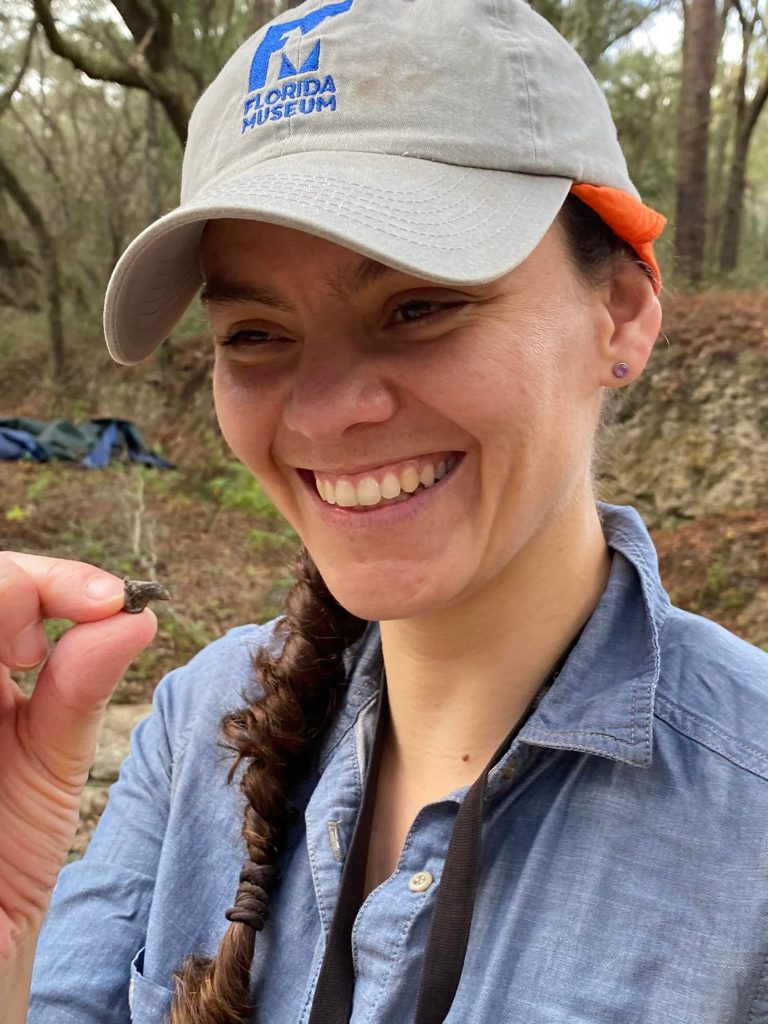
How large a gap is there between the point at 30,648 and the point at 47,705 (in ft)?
0.39

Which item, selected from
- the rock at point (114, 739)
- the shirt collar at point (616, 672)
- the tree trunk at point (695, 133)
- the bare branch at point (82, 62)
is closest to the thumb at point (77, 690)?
the shirt collar at point (616, 672)

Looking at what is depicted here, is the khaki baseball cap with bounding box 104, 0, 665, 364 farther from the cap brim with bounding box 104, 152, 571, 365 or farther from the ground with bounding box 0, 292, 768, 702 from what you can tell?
the ground with bounding box 0, 292, 768, 702

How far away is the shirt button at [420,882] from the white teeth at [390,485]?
0.62 meters

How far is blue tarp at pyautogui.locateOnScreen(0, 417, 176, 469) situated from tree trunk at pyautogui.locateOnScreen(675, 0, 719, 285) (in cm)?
669

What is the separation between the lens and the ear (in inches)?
55.8

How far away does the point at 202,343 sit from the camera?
42.5 feet

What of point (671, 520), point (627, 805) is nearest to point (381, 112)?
point (627, 805)

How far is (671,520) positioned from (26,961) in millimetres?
6881

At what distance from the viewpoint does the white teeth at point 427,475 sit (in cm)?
133

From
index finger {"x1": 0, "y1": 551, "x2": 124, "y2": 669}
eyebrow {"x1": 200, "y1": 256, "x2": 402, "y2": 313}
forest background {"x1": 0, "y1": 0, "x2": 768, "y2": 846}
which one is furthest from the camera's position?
forest background {"x1": 0, "y1": 0, "x2": 768, "y2": 846}

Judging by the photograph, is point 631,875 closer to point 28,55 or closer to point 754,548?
point 754,548

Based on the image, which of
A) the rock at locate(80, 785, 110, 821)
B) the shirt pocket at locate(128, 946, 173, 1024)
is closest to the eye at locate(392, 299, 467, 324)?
the shirt pocket at locate(128, 946, 173, 1024)

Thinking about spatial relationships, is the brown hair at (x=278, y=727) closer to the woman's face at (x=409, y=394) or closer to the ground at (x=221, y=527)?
the woman's face at (x=409, y=394)

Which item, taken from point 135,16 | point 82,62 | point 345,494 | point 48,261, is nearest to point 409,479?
point 345,494
